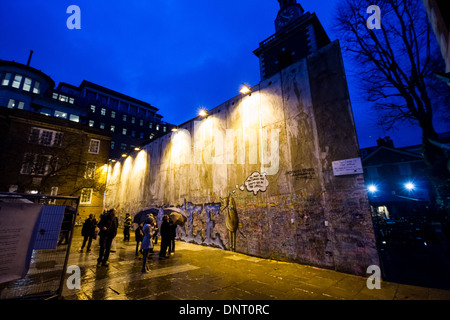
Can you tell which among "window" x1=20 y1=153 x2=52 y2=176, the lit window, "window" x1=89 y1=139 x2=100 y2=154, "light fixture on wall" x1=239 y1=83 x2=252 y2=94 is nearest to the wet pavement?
Result: "light fixture on wall" x1=239 y1=83 x2=252 y2=94

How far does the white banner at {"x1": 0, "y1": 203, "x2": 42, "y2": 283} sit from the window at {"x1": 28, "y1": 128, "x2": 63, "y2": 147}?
2581 centimetres

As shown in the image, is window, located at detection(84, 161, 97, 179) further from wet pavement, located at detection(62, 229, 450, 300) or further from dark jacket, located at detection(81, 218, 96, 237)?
wet pavement, located at detection(62, 229, 450, 300)

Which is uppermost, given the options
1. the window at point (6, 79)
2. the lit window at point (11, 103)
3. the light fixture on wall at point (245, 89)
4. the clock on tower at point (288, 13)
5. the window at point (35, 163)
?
the clock on tower at point (288, 13)

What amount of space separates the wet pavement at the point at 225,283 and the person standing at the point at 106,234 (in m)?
0.35

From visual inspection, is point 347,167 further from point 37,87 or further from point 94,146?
point 37,87

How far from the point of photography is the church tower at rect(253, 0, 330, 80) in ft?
64.8

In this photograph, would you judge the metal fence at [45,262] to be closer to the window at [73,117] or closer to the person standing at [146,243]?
the person standing at [146,243]

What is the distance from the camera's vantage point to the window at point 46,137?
22405 millimetres

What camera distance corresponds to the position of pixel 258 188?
9.65 meters

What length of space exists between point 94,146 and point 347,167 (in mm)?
29984

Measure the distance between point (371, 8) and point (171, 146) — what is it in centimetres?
1623

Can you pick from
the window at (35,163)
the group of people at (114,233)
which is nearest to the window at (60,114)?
the window at (35,163)

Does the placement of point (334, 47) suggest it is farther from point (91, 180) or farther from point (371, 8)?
point (91, 180)

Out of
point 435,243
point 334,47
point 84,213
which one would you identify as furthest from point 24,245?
point 84,213
